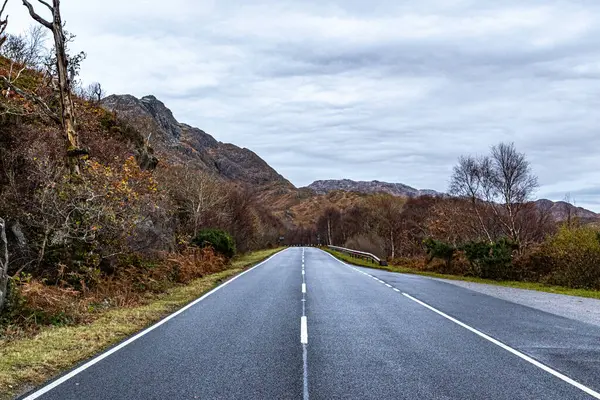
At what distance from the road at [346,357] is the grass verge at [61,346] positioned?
0.41 m

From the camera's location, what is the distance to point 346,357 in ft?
24.4

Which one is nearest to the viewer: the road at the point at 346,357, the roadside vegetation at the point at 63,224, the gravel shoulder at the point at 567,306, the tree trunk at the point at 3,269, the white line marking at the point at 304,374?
the white line marking at the point at 304,374

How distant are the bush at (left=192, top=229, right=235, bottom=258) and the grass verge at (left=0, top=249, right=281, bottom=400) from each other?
17976 mm

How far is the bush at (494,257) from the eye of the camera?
89.0ft

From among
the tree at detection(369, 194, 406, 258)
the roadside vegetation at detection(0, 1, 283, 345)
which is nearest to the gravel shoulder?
the roadside vegetation at detection(0, 1, 283, 345)

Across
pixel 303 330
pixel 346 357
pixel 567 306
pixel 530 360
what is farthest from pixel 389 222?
pixel 346 357

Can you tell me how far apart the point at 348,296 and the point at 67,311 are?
8712mm

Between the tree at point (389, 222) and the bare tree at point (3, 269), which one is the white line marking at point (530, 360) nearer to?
the bare tree at point (3, 269)

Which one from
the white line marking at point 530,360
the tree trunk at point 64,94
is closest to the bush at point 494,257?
the white line marking at point 530,360

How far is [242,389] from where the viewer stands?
18.8 feet

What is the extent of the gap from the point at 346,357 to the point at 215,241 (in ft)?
80.6

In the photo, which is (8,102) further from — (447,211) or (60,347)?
(447,211)

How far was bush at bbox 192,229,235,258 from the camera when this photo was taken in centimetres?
3064

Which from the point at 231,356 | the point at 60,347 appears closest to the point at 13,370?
the point at 60,347
